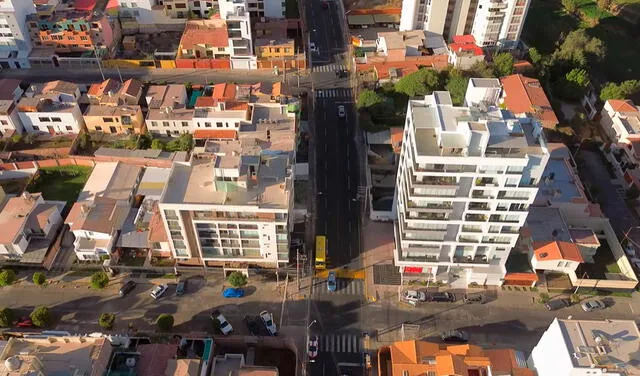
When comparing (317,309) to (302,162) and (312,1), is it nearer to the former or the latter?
(302,162)

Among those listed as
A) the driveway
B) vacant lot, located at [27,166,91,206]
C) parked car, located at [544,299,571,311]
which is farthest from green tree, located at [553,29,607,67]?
vacant lot, located at [27,166,91,206]

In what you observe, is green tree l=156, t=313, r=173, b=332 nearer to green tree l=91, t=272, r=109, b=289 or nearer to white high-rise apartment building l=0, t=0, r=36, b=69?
green tree l=91, t=272, r=109, b=289

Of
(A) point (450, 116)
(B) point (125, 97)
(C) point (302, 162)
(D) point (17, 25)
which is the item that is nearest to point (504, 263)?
(A) point (450, 116)

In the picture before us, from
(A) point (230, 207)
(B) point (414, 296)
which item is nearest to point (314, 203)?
(A) point (230, 207)

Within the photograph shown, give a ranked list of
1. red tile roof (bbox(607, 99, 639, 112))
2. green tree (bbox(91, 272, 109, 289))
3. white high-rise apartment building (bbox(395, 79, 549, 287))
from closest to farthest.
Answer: white high-rise apartment building (bbox(395, 79, 549, 287)), green tree (bbox(91, 272, 109, 289)), red tile roof (bbox(607, 99, 639, 112))

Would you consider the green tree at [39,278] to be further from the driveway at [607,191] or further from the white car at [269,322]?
the driveway at [607,191]
